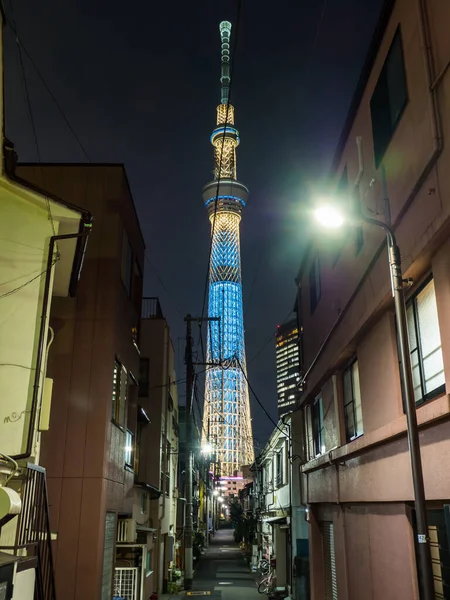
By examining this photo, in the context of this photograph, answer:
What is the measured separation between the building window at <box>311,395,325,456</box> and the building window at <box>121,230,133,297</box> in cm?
685

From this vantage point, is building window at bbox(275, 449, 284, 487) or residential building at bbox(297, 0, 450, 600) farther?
building window at bbox(275, 449, 284, 487)

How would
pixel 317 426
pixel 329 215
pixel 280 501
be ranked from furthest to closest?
1. pixel 280 501
2. pixel 317 426
3. pixel 329 215

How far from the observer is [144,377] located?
25.3 m

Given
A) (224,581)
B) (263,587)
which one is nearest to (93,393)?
(263,587)

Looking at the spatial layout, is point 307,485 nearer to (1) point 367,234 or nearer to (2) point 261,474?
(1) point 367,234

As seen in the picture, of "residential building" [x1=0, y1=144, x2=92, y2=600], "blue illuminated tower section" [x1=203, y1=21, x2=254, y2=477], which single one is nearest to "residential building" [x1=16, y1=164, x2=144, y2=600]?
"residential building" [x1=0, y1=144, x2=92, y2=600]

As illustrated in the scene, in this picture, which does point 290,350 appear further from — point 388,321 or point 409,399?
point 409,399

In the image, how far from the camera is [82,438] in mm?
12820

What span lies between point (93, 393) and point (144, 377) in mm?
12230

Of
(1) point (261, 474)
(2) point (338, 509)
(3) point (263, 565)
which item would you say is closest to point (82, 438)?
(2) point (338, 509)

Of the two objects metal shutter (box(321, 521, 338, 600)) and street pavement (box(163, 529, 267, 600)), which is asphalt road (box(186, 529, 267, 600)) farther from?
metal shutter (box(321, 521, 338, 600))

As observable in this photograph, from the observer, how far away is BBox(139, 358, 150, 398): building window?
24.9 metres

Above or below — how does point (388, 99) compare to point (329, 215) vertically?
above

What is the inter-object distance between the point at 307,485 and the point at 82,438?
27.4 ft
